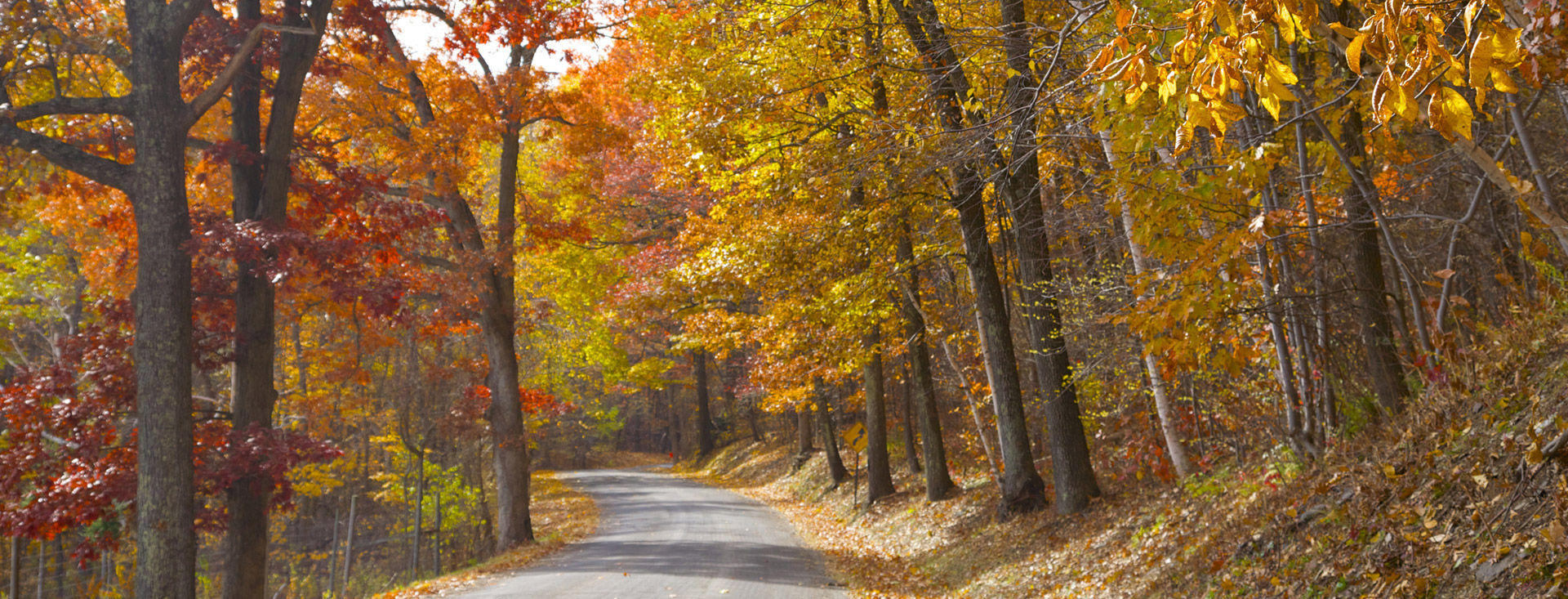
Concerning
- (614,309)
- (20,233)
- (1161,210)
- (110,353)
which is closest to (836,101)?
(1161,210)

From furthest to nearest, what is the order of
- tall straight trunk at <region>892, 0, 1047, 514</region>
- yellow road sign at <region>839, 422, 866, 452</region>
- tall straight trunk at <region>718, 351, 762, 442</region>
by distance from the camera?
tall straight trunk at <region>718, 351, 762, 442</region> → yellow road sign at <region>839, 422, 866, 452</region> → tall straight trunk at <region>892, 0, 1047, 514</region>

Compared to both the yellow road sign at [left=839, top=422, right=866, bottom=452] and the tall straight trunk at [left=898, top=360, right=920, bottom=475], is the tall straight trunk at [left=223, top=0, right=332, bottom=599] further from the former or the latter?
the yellow road sign at [left=839, top=422, right=866, bottom=452]

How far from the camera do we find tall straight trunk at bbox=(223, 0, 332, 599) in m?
10.0

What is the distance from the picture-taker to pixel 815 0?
8383 millimetres

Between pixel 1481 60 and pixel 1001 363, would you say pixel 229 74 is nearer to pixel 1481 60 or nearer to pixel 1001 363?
pixel 1001 363

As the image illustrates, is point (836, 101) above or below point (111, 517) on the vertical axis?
above

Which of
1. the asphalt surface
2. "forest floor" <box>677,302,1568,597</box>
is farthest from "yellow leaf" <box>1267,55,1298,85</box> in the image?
the asphalt surface

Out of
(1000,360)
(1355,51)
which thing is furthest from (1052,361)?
(1355,51)

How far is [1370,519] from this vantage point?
5371 mm

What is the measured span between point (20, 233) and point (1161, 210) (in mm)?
22238

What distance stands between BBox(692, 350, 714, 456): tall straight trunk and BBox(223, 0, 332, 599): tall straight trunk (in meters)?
26.4

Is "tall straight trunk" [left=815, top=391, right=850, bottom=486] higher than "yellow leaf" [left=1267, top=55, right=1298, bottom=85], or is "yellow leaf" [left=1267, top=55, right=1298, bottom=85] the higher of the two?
"yellow leaf" [left=1267, top=55, right=1298, bottom=85]

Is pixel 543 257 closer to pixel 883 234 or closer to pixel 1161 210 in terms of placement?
pixel 883 234

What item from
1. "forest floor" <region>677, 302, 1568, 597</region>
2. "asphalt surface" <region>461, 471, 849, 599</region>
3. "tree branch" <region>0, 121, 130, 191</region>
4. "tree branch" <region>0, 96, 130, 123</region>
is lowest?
"asphalt surface" <region>461, 471, 849, 599</region>
